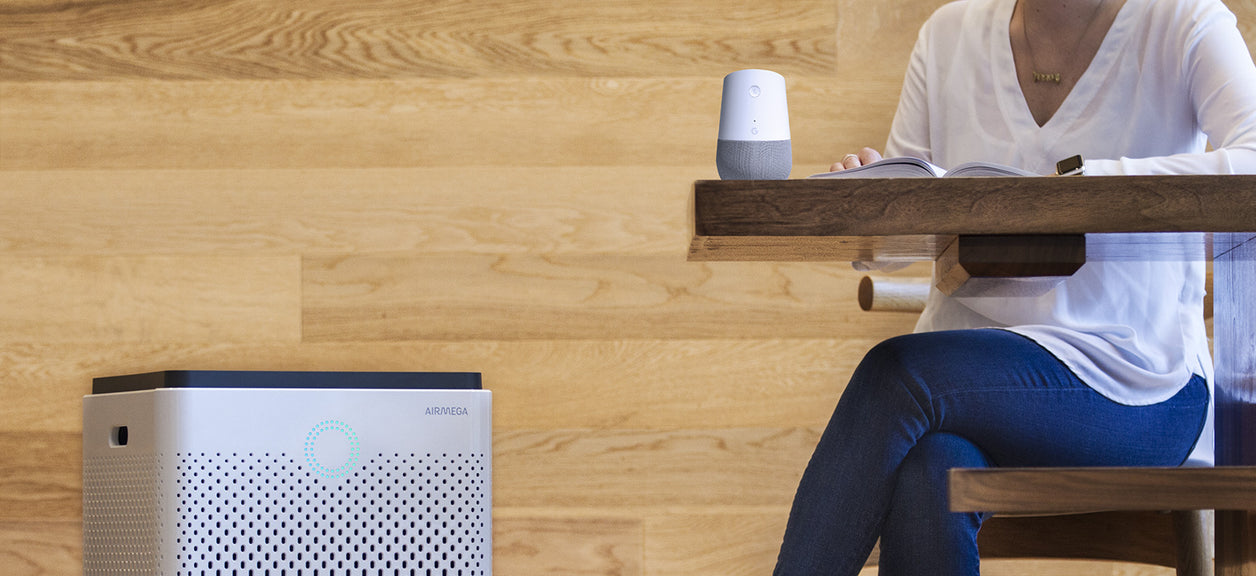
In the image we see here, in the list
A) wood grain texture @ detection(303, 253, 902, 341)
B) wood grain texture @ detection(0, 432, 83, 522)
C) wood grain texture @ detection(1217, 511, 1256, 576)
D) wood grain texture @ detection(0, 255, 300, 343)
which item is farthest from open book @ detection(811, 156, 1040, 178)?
wood grain texture @ detection(0, 432, 83, 522)

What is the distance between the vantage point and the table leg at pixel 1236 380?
89cm

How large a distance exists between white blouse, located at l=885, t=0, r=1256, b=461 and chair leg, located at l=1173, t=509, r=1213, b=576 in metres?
0.06

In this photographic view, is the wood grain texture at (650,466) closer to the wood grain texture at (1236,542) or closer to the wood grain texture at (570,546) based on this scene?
the wood grain texture at (570,546)

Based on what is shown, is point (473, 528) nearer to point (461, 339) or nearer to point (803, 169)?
point (461, 339)

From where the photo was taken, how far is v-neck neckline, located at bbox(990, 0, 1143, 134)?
3.79 ft

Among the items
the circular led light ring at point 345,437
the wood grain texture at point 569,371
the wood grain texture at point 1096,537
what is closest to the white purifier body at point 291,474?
the circular led light ring at point 345,437

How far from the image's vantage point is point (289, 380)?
→ 1269 mm

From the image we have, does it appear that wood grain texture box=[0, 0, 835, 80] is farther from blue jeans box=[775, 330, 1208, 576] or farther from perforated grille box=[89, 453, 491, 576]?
blue jeans box=[775, 330, 1208, 576]

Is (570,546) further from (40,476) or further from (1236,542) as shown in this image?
(1236,542)

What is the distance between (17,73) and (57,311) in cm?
40

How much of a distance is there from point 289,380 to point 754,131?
63cm

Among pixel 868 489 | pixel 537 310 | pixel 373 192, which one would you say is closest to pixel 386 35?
pixel 373 192

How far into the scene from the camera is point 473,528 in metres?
1.29

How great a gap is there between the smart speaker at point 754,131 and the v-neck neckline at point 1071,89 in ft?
1.24
